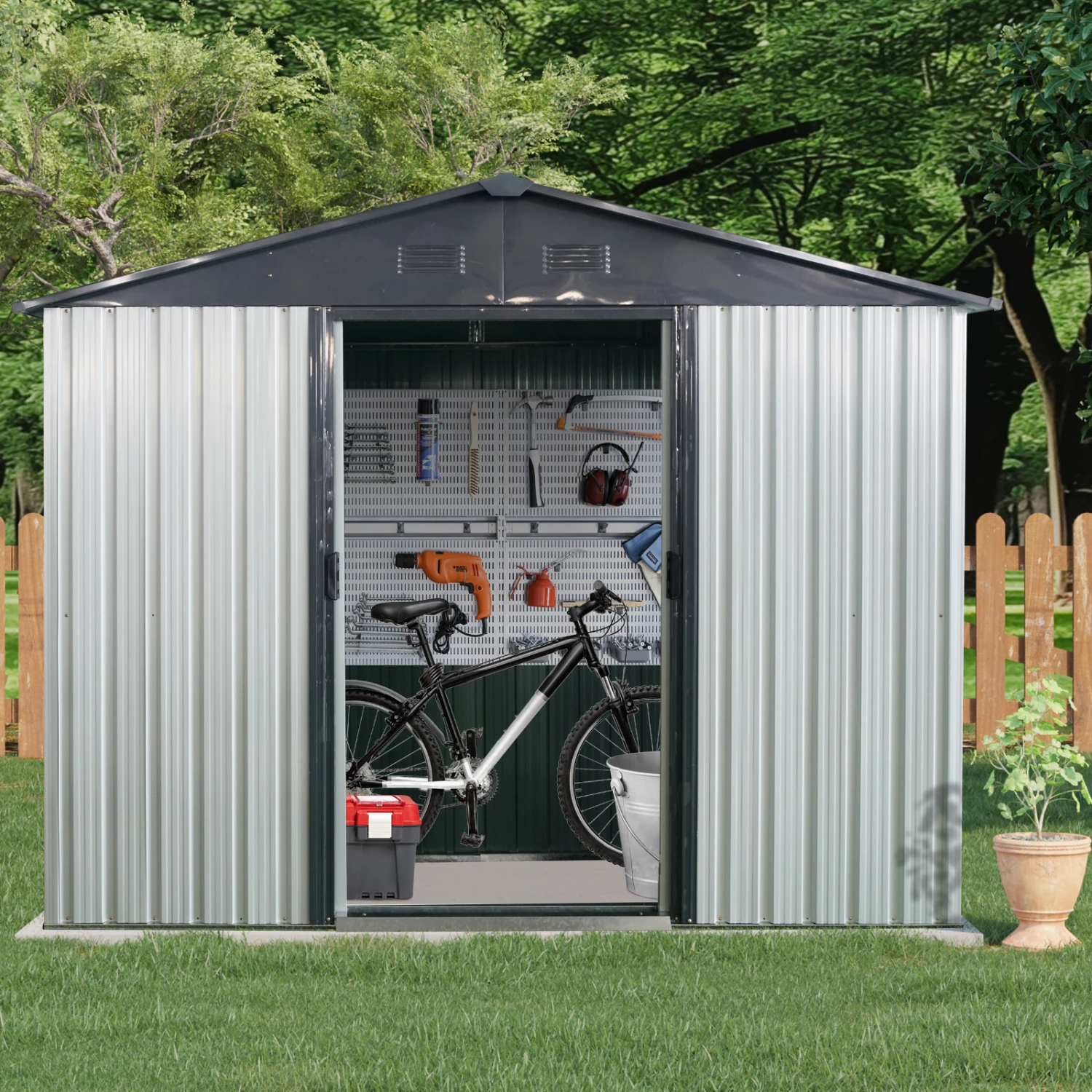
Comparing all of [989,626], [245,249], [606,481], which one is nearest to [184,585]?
[245,249]

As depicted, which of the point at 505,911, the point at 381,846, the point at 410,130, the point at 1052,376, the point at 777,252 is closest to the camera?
the point at 777,252

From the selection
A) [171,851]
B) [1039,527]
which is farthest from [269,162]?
[171,851]

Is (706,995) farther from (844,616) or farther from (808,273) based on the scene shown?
(808,273)

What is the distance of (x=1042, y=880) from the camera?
15.5ft

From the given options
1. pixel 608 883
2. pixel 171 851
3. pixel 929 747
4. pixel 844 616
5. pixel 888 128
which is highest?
pixel 888 128

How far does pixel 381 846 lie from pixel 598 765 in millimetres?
1250

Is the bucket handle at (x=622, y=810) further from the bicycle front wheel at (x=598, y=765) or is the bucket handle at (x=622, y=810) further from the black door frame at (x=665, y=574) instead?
the black door frame at (x=665, y=574)

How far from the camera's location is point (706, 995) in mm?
4141

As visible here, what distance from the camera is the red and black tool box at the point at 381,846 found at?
534 cm

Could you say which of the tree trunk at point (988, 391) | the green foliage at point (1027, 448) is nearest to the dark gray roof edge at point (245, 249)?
the tree trunk at point (988, 391)

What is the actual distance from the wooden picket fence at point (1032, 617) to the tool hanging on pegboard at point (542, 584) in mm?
3794

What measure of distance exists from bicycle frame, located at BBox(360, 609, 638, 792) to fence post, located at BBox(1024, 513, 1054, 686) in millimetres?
4043

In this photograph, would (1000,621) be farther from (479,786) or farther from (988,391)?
(988,391)

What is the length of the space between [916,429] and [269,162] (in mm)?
6773
